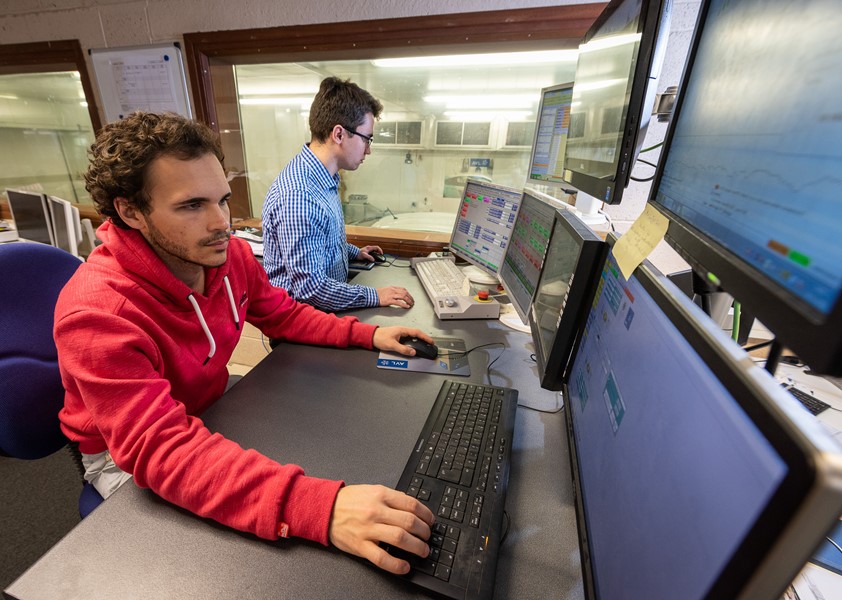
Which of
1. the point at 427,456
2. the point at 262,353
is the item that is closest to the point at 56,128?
the point at 262,353

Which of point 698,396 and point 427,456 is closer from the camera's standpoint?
point 698,396

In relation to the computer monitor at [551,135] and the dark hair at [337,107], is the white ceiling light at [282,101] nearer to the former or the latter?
the dark hair at [337,107]

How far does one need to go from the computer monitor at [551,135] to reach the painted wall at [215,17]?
1.46 feet

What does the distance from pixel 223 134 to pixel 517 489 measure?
2.41 meters

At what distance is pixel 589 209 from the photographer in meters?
1.32

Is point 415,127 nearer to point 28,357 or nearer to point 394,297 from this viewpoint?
point 394,297

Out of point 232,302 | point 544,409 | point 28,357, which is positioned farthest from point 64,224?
point 544,409

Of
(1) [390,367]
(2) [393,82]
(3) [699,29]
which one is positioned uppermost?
(2) [393,82]

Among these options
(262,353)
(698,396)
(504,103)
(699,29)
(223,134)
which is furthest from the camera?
(262,353)

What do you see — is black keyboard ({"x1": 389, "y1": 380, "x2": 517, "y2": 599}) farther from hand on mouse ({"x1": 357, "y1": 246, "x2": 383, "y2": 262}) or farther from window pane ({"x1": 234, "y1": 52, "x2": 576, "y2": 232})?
window pane ({"x1": 234, "y1": 52, "x2": 576, "y2": 232})

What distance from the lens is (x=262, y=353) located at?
2.42 metres

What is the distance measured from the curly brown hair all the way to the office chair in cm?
26

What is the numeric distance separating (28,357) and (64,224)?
184 cm

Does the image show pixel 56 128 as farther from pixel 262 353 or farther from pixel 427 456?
pixel 427 456
